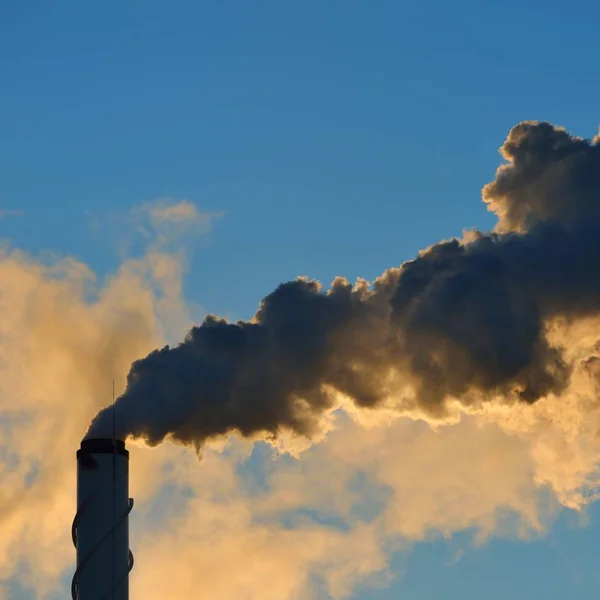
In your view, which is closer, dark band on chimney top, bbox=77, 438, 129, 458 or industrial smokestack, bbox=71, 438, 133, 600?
industrial smokestack, bbox=71, 438, 133, 600

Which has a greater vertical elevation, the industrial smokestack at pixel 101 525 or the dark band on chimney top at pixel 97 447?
the dark band on chimney top at pixel 97 447

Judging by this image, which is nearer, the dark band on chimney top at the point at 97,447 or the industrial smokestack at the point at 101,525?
the industrial smokestack at the point at 101,525

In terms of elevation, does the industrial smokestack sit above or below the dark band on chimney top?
below

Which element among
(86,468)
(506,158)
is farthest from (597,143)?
(86,468)

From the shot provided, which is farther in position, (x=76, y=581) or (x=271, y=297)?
(x=271, y=297)

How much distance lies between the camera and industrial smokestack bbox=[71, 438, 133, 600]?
36656 mm

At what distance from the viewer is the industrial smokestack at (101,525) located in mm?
36656

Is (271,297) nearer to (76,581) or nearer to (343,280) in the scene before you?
(343,280)

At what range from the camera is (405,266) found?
43.5 meters

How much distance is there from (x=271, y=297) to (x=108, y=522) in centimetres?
1001

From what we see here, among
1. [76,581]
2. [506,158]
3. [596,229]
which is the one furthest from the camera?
[506,158]

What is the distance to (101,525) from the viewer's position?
37.0 metres

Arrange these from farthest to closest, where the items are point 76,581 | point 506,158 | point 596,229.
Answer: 1. point 506,158
2. point 596,229
3. point 76,581

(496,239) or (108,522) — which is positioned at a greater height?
(496,239)
